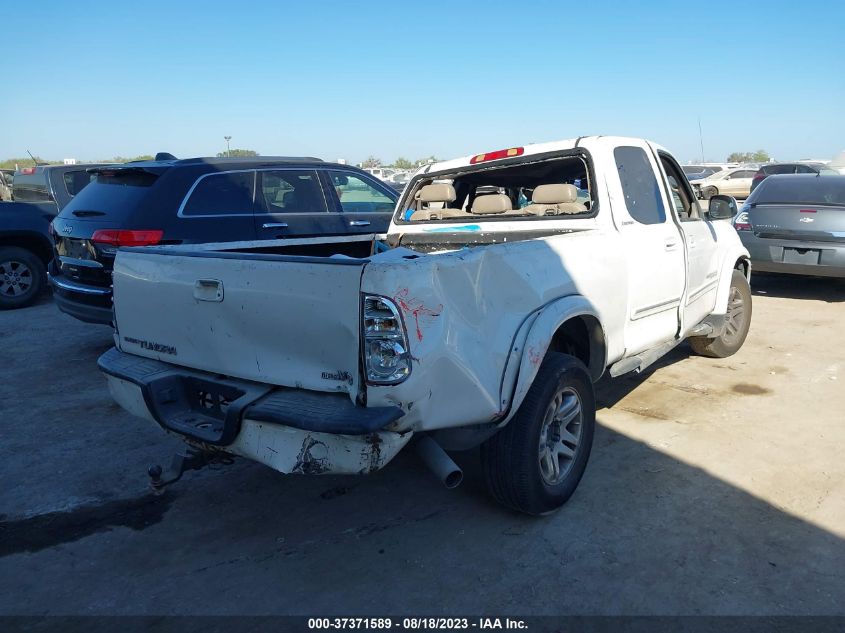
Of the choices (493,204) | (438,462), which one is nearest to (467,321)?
(438,462)

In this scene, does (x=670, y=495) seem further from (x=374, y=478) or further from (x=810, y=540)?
(x=374, y=478)

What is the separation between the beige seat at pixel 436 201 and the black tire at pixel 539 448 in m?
1.92

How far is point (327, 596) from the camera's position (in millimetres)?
2688

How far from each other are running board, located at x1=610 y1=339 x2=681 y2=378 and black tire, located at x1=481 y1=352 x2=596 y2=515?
1.78 feet

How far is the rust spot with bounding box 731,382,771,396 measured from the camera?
5.02 metres

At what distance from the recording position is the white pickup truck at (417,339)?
248cm

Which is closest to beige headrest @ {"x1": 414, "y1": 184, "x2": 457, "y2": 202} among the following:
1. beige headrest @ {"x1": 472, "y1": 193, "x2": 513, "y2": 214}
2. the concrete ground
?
beige headrest @ {"x1": 472, "y1": 193, "x2": 513, "y2": 214}

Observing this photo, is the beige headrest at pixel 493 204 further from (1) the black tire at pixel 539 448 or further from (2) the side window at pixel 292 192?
(2) the side window at pixel 292 192

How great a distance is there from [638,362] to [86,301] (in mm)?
4665

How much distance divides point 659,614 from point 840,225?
6.78 metres

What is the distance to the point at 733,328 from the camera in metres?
5.94

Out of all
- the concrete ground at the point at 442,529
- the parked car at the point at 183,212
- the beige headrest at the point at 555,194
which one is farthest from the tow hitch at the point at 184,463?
the parked car at the point at 183,212

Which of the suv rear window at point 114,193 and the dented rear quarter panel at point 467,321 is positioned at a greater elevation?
the suv rear window at point 114,193

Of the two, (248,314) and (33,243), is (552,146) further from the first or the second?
(33,243)
